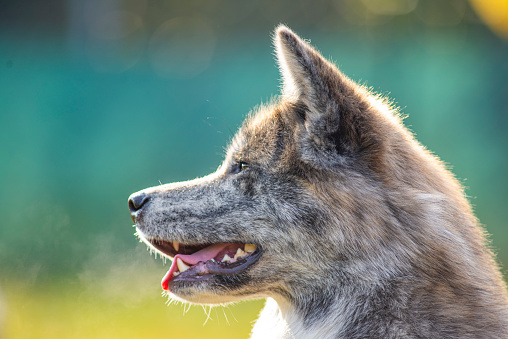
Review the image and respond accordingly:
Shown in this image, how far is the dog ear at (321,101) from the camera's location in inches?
97.7

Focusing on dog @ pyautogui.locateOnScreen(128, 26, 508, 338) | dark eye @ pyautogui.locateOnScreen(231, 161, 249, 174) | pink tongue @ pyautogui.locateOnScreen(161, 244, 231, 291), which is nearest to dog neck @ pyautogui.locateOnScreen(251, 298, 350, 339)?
dog @ pyautogui.locateOnScreen(128, 26, 508, 338)

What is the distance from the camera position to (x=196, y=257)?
9.42ft

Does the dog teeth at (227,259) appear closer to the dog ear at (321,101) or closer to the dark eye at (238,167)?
the dark eye at (238,167)

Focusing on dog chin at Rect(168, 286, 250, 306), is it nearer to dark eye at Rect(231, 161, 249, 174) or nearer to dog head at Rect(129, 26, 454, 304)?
dog head at Rect(129, 26, 454, 304)

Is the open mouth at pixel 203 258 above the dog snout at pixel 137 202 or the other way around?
the other way around

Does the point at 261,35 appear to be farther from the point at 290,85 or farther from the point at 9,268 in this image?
the point at 290,85

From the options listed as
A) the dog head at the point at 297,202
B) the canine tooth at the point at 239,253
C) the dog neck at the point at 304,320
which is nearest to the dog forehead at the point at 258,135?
the dog head at the point at 297,202

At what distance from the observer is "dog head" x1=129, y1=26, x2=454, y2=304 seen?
2.55 meters

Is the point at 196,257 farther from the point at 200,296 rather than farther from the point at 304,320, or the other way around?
the point at 304,320

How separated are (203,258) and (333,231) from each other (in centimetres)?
72

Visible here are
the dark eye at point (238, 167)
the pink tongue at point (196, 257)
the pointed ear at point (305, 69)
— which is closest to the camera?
the pointed ear at point (305, 69)

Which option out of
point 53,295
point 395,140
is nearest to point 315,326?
point 395,140

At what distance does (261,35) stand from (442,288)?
5537mm

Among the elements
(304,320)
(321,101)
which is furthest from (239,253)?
(321,101)
